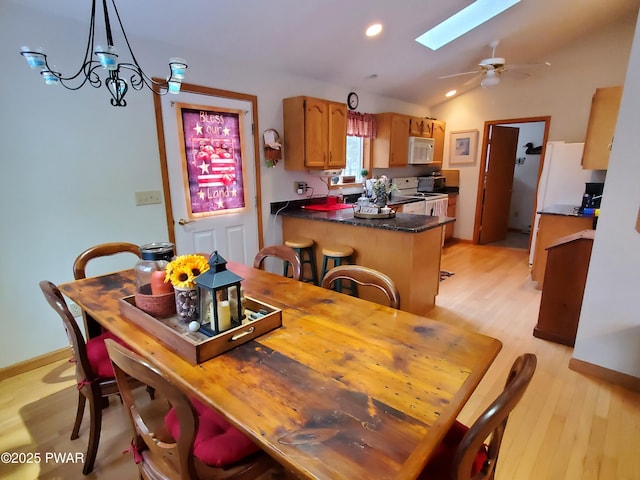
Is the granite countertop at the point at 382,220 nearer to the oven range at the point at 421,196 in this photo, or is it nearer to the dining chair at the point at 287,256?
the dining chair at the point at 287,256

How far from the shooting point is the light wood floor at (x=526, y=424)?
1.61 meters

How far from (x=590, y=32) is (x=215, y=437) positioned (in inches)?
234

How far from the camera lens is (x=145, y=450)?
44.9 inches

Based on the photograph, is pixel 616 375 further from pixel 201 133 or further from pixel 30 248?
pixel 30 248

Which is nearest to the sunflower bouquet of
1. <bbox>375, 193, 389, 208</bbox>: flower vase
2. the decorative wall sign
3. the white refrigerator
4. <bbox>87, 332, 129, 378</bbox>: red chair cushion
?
<bbox>87, 332, 129, 378</bbox>: red chair cushion

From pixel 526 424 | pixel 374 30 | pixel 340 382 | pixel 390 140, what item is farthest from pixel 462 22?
pixel 340 382

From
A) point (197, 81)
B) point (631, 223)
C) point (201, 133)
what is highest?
point (197, 81)

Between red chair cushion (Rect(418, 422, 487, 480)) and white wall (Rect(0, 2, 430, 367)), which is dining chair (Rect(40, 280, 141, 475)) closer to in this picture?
white wall (Rect(0, 2, 430, 367))

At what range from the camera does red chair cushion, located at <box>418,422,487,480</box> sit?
100cm

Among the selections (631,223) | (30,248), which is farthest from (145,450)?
(631,223)

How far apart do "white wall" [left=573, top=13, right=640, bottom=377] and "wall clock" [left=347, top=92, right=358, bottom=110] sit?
2886mm

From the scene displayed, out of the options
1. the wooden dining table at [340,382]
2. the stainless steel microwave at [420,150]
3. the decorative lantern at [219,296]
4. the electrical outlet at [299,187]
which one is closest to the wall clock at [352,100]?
the stainless steel microwave at [420,150]

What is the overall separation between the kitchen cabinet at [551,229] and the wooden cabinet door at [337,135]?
237 centimetres

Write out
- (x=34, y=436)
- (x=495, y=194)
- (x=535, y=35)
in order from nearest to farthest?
(x=34, y=436) < (x=535, y=35) < (x=495, y=194)
